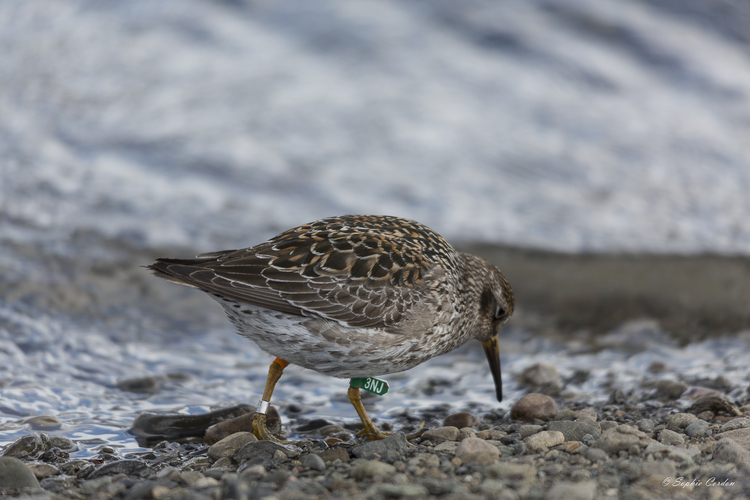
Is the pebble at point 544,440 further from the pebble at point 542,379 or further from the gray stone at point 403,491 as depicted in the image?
the pebble at point 542,379

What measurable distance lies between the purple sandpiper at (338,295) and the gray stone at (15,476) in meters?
1.51

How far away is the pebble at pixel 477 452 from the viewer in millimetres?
4234

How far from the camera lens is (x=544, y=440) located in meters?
4.48

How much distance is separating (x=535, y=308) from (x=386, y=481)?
553 cm

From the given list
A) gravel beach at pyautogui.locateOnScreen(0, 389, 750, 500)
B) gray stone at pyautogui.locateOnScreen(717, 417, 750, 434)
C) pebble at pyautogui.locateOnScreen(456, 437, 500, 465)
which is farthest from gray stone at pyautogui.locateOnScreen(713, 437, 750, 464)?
pebble at pyautogui.locateOnScreen(456, 437, 500, 465)

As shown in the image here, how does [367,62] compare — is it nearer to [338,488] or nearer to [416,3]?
[416,3]

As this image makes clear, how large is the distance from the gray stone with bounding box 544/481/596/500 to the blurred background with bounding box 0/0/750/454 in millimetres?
2754

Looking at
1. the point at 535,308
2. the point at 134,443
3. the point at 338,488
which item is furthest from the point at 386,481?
the point at 535,308

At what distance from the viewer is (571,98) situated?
1354 centimetres

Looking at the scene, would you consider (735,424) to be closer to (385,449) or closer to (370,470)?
(385,449)

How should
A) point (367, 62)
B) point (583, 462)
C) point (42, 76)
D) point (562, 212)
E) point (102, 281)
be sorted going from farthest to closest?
1. point (367, 62)
2. point (42, 76)
3. point (562, 212)
4. point (102, 281)
5. point (583, 462)

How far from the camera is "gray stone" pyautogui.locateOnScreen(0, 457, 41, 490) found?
4074 mm

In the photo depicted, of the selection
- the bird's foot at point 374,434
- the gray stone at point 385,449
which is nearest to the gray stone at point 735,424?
the gray stone at point 385,449

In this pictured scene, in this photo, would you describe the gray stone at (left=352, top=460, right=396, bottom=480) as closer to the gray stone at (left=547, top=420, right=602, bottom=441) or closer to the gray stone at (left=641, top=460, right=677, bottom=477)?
the gray stone at (left=547, top=420, right=602, bottom=441)
